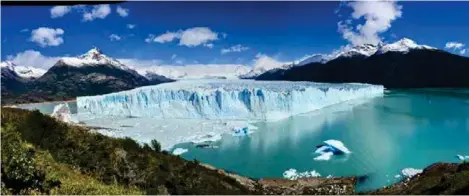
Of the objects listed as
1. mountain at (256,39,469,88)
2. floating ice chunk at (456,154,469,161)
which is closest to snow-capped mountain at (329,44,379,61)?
mountain at (256,39,469,88)

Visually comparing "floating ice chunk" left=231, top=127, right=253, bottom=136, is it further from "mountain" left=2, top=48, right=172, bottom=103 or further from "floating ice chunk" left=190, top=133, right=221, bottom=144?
"mountain" left=2, top=48, right=172, bottom=103

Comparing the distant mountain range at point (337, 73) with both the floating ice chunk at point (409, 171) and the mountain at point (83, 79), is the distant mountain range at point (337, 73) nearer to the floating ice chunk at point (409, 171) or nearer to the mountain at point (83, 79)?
the mountain at point (83, 79)

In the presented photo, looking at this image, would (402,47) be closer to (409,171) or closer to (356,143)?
(356,143)

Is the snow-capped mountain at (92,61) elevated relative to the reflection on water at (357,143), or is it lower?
elevated

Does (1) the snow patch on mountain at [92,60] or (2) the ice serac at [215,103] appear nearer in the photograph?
(2) the ice serac at [215,103]

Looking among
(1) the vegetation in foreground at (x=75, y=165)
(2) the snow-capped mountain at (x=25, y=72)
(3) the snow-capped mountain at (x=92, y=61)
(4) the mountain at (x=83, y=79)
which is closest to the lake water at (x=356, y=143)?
(1) the vegetation in foreground at (x=75, y=165)

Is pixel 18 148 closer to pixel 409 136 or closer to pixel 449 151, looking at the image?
pixel 449 151
